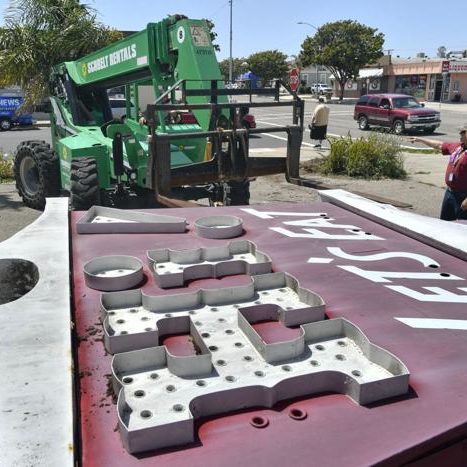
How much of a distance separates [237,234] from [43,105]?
7.92 metres

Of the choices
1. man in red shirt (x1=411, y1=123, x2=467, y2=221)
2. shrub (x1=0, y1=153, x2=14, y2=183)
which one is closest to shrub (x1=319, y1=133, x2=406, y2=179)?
man in red shirt (x1=411, y1=123, x2=467, y2=221)

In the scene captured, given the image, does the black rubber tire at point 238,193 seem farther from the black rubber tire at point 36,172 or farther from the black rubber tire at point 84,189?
the black rubber tire at point 36,172

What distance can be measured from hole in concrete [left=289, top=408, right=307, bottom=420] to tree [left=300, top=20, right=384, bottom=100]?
59.4 metres

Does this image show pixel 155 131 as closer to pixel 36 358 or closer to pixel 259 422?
pixel 36 358

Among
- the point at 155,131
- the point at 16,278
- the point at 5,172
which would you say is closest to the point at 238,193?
the point at 155,131

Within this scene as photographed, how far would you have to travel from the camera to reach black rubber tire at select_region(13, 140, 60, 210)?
835 centimetres

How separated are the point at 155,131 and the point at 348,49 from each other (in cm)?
5581

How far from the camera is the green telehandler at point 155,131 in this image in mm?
5820

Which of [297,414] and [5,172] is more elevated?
[297,414]

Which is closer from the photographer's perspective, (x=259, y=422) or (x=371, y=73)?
(x=259, y=422)

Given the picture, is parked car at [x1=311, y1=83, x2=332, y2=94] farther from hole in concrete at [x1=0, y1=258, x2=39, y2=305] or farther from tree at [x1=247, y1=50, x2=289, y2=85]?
hole in concrete at [x1=0, y1=258, x2=39, y2=305]

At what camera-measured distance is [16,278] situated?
240 centimetres

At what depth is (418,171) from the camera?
14352 millimetres

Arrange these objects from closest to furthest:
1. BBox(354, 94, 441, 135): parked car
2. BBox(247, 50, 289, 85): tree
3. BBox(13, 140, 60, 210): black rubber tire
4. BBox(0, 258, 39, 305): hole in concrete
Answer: BBox(0, 258, 39, 305): hole in concrete, BBox(13, 140, 60, 210): black rubber tire, BBox(354, 94, 441, 135): parked car, BBox(247, 50, 289, 85): tree
